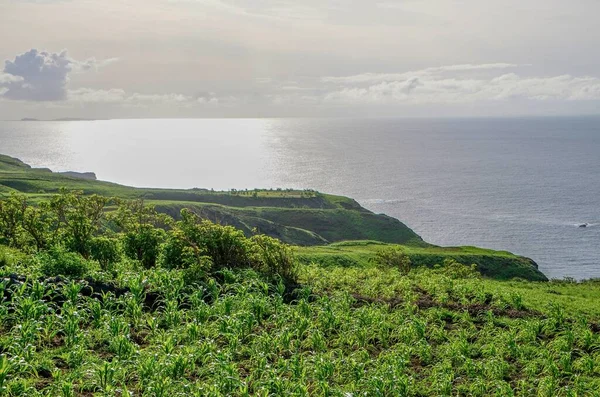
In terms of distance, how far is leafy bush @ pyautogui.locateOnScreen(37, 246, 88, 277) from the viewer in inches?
669

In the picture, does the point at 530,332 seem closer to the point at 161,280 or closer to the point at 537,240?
the point at 161,280

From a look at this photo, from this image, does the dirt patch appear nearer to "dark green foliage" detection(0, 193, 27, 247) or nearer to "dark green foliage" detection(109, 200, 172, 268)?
"dark green foliage" detection(109, 200, 172, 268)

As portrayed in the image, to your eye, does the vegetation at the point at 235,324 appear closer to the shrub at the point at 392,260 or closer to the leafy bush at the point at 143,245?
the leafy bush at the point at 143,245

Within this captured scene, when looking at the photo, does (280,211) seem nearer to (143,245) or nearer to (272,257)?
(143,245)

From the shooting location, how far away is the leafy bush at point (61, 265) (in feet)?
55.7

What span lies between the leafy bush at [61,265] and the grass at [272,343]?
1.15 m

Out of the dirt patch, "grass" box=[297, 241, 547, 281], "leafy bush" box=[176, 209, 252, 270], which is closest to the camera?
the dirt patch

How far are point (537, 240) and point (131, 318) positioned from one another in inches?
5158

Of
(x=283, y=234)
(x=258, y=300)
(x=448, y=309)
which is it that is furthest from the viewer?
(x=283, y=234)

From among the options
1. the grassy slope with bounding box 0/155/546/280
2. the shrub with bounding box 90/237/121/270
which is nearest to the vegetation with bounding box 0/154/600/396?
the shrub with bounding box 90/237/121/270

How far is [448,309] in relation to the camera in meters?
19.6

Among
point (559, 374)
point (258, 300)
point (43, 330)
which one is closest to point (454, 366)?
point (559, 374)

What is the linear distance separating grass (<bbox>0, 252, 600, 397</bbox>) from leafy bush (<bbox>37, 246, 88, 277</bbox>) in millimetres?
1148

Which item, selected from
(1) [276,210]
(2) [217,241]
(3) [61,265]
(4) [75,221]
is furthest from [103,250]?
(1) [276,210]
